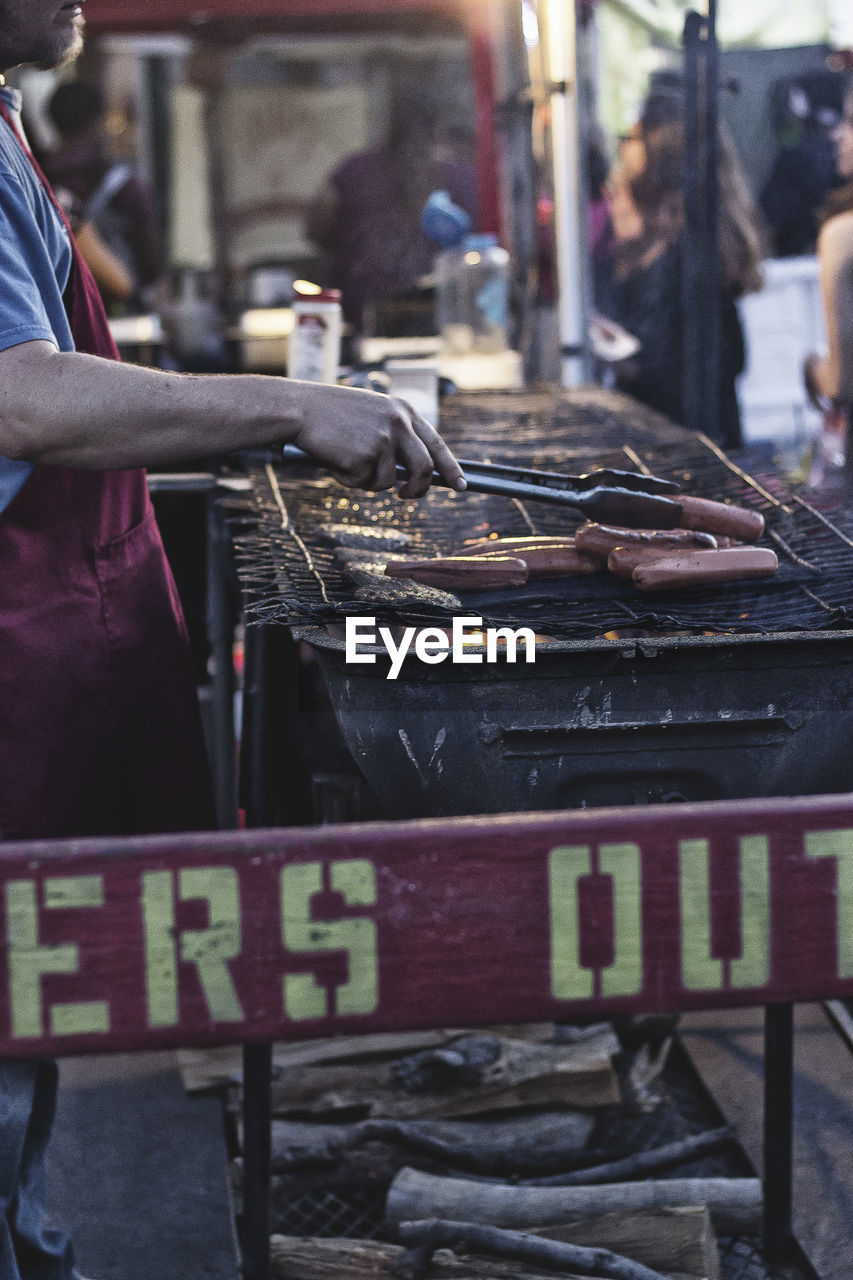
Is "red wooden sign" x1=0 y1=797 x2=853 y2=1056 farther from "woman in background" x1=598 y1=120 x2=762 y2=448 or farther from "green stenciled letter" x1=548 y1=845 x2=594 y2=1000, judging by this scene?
"woman in background" x1=598 y1=120 x2=762 y2=448

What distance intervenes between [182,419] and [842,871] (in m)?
1.06

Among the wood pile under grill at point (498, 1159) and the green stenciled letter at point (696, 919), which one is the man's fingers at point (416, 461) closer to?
the green stenciled letter at point (696, 919)

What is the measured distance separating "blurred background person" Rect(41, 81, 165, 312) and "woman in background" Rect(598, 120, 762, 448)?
2.35 meters

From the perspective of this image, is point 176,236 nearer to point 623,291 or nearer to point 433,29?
point 433,29

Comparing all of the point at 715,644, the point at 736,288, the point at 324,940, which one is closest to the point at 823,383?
the point at 736,288

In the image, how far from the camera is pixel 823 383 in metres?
5.19

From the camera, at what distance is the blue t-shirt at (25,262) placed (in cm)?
191

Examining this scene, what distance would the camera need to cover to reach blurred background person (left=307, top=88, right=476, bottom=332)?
7.92m

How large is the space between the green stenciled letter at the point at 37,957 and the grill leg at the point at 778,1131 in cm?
151

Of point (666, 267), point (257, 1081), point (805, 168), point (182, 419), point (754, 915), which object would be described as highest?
point (805, 168)

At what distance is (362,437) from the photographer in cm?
203

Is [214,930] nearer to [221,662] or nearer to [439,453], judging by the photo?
[439,453]

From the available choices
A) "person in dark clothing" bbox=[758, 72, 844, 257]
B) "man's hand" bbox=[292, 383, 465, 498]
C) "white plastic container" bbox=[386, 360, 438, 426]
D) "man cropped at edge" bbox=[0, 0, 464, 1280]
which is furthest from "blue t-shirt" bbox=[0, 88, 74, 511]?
"person in dark clothing" bbox=[758, 72, 844, 257]

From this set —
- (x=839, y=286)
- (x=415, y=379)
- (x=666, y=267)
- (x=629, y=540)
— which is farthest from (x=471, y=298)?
(x=629, y=540)
